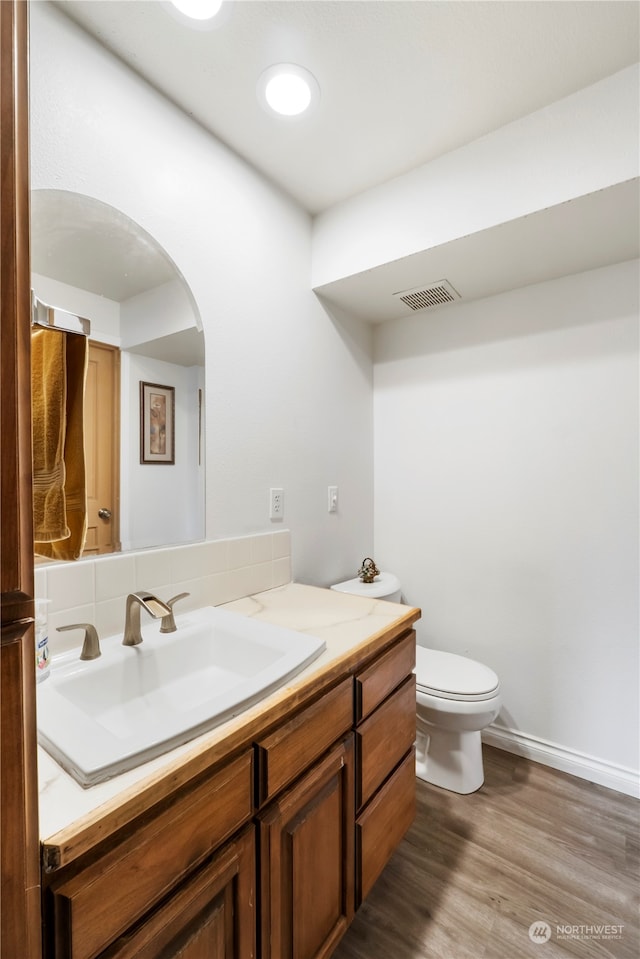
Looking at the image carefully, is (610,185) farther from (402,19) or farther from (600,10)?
(402,19)

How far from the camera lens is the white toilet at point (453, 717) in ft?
5.26

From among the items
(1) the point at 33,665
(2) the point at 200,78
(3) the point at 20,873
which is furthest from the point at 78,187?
(3) the point at 20,873

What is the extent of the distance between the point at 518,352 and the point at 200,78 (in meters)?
1.58

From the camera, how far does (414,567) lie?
89.0 inches

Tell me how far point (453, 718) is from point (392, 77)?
219 cm

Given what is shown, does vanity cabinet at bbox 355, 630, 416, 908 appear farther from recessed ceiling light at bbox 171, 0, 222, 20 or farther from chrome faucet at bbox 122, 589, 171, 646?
recessed ceiling light at bbox 171, 0, 222, 20

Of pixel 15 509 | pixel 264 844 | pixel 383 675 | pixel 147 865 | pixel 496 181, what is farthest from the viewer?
pixel 496 181

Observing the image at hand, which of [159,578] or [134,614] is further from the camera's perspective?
[159,578]

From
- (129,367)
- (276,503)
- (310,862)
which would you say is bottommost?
(310,862)

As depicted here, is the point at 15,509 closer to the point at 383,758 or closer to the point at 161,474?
the point at 161,474

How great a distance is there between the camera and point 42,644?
0.87 metres

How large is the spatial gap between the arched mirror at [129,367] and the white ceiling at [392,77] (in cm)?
2

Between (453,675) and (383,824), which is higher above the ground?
(453,675)

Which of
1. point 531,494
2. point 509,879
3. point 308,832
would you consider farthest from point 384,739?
point 531,494
